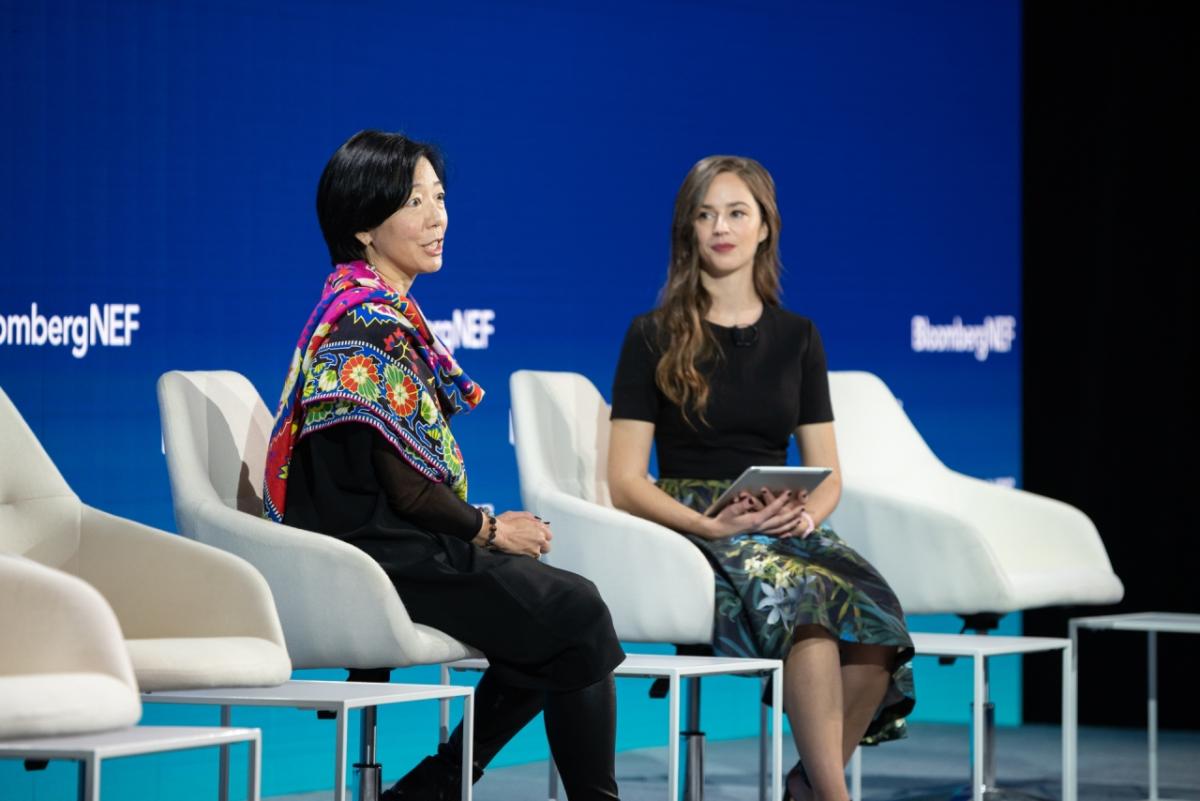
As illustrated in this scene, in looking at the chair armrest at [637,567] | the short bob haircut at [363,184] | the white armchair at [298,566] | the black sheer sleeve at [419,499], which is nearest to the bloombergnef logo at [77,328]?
the white armchair at [298,566]

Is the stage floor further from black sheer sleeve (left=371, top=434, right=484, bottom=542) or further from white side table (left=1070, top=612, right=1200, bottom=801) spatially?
black sheer sleeve (left=371, top=434, right=484, bottom=542)

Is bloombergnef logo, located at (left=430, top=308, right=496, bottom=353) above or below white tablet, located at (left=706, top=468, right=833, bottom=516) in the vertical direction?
above

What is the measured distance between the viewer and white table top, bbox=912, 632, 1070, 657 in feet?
13.9

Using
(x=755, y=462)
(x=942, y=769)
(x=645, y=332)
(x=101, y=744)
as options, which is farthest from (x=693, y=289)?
(x=101, y=744)

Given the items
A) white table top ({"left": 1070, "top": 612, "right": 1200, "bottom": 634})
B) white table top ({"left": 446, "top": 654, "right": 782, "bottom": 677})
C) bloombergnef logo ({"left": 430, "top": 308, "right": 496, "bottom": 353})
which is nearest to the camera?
white table top ({"left": 446, "top": 654, "right": 782, "bottom": 677})

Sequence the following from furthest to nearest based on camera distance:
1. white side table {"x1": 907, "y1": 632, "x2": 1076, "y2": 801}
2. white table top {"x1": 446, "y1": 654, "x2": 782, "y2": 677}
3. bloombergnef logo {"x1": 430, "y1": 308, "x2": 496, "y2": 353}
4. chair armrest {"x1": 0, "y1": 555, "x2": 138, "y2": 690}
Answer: bloombergnef logo {"x1": 430, "y1": 308, "x2": 496, "y2": 353}
white side table {"x1": 907, "y1": 632, "x2": 1076, "y2": 801}
white table top {"x1": 446, "y1": 654, "x2": 782, "y2": 677}
chair armrest {"x1": 0, "y1": 555, "x2": 138, "y2": 690}

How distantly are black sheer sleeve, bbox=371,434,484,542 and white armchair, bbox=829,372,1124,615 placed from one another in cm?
170

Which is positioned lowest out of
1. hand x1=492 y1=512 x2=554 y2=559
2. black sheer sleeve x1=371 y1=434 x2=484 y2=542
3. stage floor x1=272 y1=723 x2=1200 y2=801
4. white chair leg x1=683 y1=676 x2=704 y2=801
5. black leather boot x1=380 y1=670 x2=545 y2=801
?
stage floor x1=272 y1=723 x2=1200 y2=801

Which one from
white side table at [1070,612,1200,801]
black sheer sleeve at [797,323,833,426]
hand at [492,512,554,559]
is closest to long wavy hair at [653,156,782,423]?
black sheer sleeve at [797,323,833,426]

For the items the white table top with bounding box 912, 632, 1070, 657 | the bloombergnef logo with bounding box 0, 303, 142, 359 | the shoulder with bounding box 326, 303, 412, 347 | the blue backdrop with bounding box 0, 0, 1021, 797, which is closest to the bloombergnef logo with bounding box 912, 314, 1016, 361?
the blue backdrop with bounding box 0, 0, 1021, 797

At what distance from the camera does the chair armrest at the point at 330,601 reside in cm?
318

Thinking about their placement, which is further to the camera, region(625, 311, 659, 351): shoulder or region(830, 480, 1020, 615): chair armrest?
region(830, 480, 1020, 615): chair armrest

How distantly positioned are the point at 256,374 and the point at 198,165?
50 centimetres

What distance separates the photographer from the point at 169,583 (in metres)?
3.11
